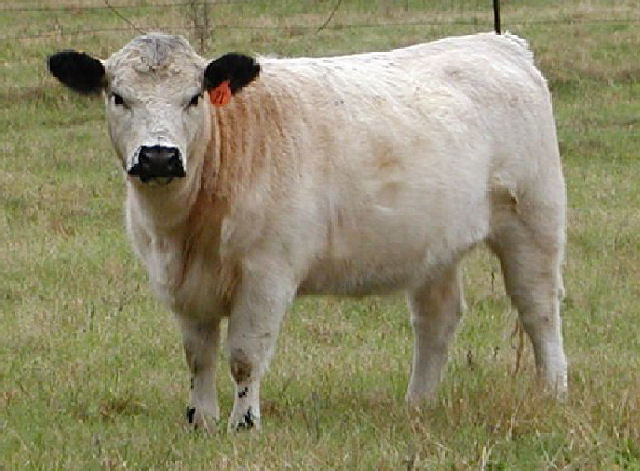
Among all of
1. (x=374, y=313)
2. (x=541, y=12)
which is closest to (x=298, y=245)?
(x=374, y=313)

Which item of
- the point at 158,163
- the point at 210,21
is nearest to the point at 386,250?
the point at 158,163

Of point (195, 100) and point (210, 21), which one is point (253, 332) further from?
point (210, 21)

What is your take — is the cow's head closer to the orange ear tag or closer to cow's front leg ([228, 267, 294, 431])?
the orange ear tag

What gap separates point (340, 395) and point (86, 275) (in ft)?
11.4

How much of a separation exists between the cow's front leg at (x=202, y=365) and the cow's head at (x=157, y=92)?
91 cm

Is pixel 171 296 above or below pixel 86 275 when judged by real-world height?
above

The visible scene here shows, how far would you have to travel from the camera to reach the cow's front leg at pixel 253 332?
21.3 feet

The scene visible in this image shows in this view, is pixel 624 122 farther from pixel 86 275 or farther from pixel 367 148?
pixel 367 148

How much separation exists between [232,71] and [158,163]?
73 cm

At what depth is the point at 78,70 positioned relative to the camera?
20.9ft

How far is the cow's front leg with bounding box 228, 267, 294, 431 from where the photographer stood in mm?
6504

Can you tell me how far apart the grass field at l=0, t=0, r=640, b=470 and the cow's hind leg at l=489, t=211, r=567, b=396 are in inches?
6.3

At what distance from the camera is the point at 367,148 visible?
689 cm

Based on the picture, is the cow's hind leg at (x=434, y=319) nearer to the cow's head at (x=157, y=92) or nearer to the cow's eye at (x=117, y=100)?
the cow's head at (x=157, y=92)
